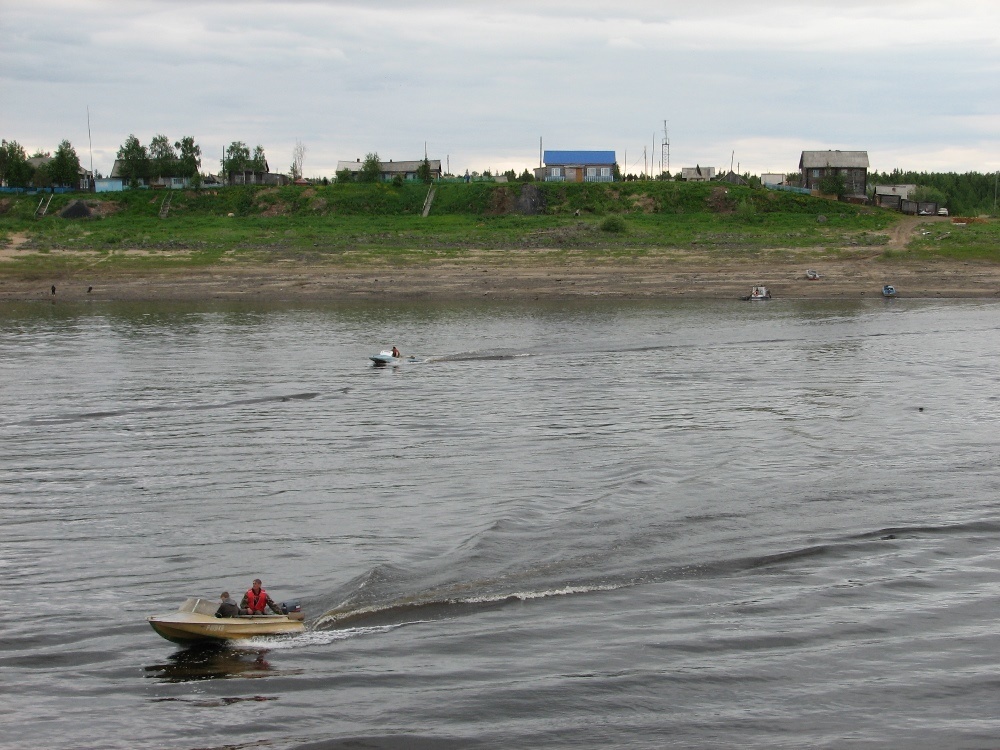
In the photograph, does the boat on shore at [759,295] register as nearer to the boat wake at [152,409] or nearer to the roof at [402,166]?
the boat wake at [152,409]

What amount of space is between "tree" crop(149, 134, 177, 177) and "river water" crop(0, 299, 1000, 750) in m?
87.3

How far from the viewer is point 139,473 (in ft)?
103

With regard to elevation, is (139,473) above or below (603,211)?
below

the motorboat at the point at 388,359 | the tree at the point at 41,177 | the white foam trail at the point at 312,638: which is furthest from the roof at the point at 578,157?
the white foam trail at the point at 312,638

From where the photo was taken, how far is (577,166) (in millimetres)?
137125

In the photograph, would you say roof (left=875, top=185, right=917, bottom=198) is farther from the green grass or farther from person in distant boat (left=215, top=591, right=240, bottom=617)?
person in distant boat (left=215, top=591, right=240, bottom=617)

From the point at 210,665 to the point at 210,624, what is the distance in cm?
80

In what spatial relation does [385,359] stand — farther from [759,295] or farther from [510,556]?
[759,295]

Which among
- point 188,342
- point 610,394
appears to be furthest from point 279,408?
point 188,342

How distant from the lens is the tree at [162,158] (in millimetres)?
129750

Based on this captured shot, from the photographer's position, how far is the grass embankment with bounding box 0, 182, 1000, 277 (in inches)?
3504

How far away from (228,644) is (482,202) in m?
98.3

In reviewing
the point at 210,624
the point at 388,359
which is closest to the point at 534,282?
the point at 388,359

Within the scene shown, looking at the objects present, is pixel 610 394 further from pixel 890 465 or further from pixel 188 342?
pixel 188 342
